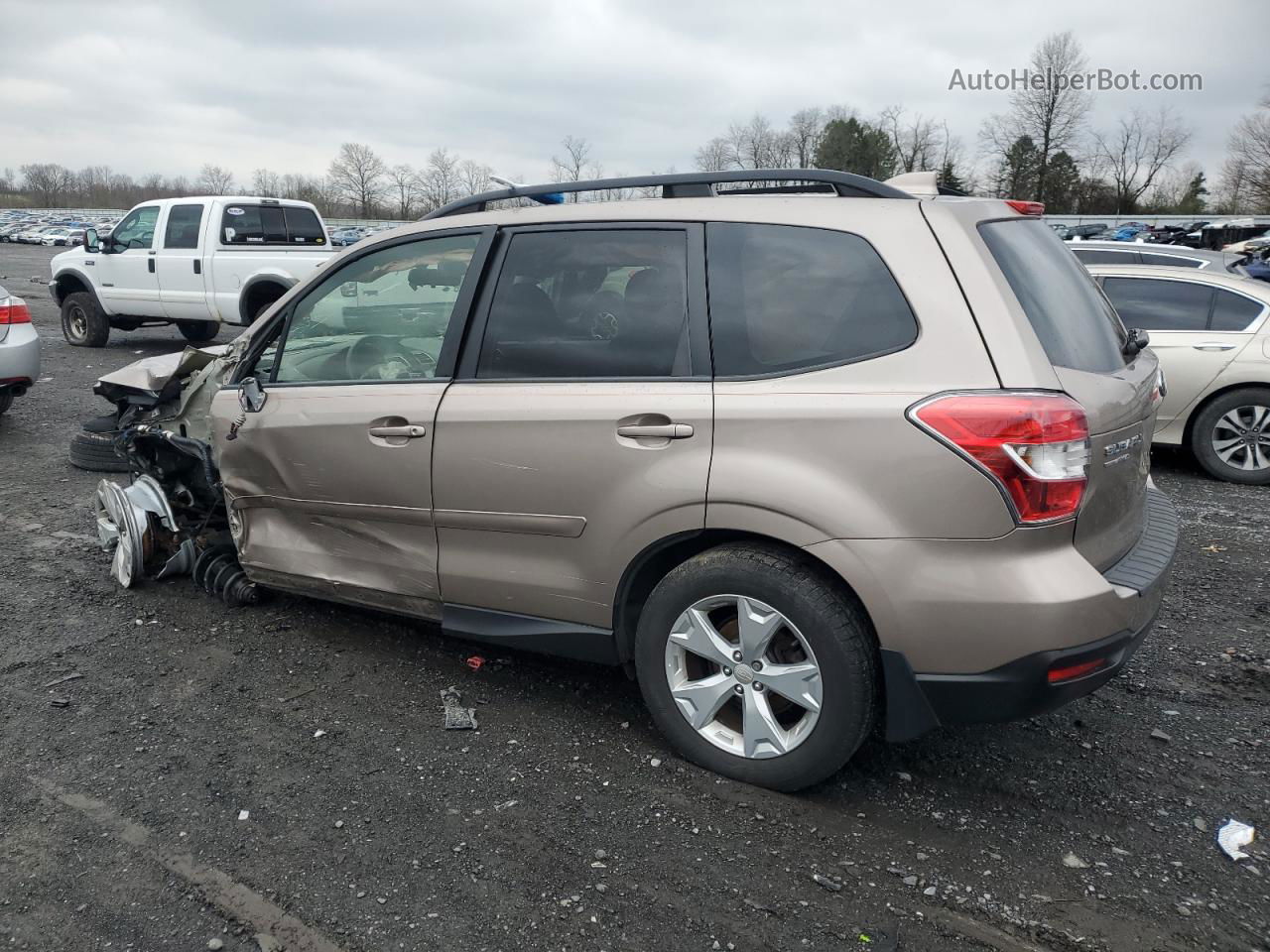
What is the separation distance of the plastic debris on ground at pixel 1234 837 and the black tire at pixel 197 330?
13127mm

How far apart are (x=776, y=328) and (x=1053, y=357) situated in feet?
2.60

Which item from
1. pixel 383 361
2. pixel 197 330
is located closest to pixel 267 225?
pixel 197 330

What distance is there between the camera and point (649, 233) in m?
3.27

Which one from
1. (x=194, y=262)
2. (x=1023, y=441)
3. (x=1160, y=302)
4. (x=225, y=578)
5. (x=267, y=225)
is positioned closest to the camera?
(x=1023, y=441)

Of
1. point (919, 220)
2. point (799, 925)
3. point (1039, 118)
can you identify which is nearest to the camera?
point (799, 925)

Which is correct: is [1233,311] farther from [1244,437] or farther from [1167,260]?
[1167,260]

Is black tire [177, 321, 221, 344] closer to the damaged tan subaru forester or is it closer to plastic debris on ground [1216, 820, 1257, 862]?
the damaged tan subaru forester

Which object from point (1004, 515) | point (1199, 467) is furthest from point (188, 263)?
point (1004, 515)

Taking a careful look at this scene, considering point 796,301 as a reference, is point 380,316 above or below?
below

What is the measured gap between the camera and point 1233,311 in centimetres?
742

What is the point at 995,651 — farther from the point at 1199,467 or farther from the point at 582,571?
the point at 1199,467

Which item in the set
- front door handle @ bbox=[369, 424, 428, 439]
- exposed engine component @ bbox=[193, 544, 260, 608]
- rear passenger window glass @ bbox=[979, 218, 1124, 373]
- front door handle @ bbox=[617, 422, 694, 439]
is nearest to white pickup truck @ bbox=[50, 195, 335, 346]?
exposed engine component @ bbox=[193, 544, 260, 608]

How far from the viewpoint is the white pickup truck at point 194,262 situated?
1248 cm

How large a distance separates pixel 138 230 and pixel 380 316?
11.2 m
